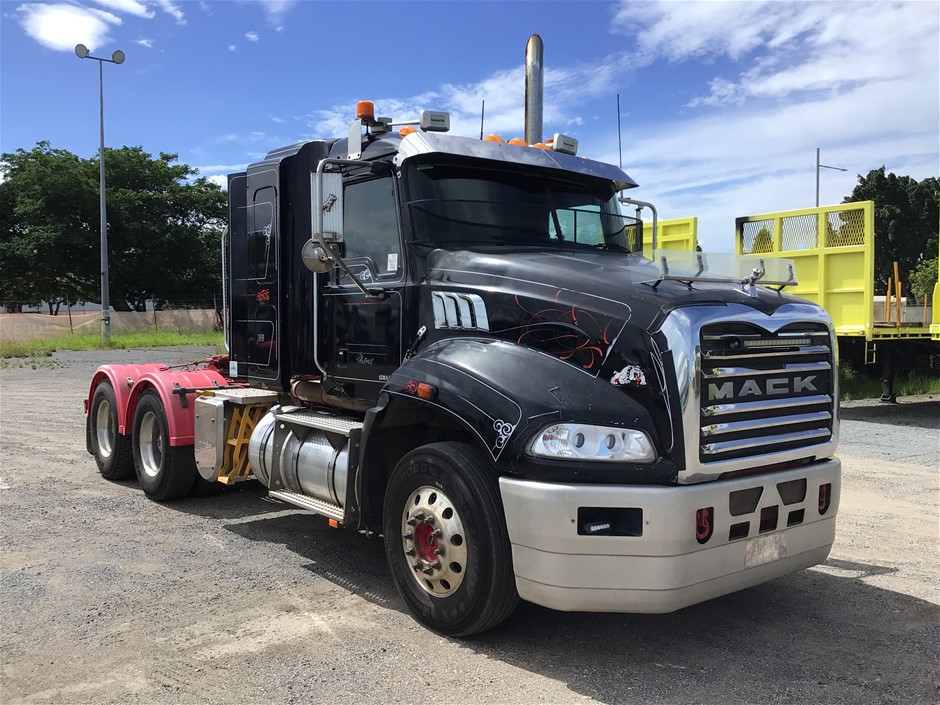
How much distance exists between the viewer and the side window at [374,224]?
525cm

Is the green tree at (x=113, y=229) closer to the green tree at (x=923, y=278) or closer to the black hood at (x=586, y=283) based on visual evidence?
the green tree at (x=923, y=278)

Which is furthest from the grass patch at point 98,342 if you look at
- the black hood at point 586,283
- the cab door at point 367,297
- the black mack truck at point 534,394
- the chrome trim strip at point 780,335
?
the chrome trim strip at point 780,335

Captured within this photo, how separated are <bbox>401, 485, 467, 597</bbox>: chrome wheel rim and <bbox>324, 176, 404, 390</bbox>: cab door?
3.73 feet

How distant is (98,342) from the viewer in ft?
100

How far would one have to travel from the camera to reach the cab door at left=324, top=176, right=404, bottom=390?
17.2 feet

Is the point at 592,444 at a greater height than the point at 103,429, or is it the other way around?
the point at 592,444

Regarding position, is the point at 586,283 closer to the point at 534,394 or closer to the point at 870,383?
the point at 534,394

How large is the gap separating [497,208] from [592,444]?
2043 millimetres

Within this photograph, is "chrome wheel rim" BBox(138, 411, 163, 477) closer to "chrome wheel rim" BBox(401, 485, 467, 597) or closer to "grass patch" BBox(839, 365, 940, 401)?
"chrome wheel rim" BBox(401, 485, 467, 597)

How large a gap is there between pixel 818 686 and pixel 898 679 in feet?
1.39

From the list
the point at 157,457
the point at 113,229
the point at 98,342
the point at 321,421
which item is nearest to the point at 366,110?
the point at 321,421

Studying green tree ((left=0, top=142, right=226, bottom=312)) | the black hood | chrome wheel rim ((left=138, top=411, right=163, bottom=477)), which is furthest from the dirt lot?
green tree ((left=0, top=142, right=226, bottom=312))

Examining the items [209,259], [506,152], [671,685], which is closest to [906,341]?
[506,152]

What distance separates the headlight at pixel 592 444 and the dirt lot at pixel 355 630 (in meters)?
1.07
